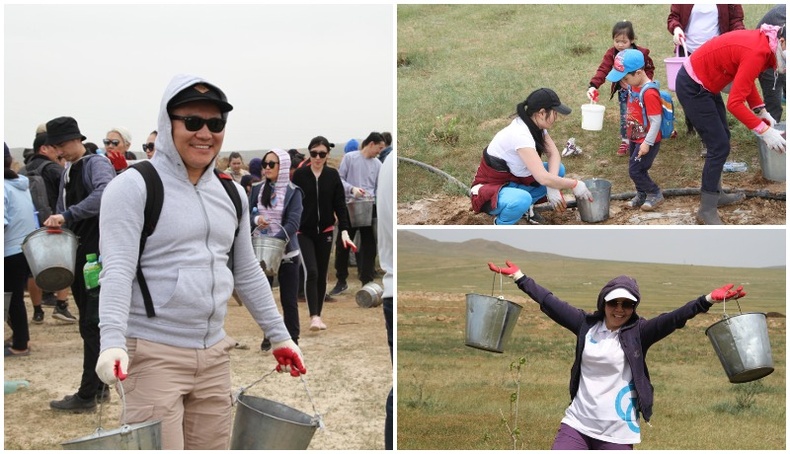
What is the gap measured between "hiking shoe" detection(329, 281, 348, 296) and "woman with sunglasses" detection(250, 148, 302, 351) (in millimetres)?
2585

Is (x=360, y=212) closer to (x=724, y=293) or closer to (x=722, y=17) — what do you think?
(x=722, y=17)

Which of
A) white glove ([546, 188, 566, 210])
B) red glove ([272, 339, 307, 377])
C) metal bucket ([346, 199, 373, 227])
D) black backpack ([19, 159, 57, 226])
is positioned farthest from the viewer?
metal bucket ([346, 199, 373, 227])

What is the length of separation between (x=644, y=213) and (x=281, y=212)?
243 centimetres

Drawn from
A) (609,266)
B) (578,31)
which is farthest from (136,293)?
(578,31)

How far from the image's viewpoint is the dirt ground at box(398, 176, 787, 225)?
6.53m

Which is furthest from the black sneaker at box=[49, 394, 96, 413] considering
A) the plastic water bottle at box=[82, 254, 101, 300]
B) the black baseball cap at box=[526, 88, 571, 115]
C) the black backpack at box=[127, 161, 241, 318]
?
the black baseball cap at box=[526, 88, 571, 115]

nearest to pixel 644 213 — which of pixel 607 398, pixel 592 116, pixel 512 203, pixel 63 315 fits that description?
pixel 592 116

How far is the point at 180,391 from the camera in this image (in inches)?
128

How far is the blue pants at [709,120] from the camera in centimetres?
608

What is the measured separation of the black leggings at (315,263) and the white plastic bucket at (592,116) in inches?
81.1

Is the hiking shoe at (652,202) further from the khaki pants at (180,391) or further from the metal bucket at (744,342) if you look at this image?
the khaki pants at (180,391)

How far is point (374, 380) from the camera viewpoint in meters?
6.55

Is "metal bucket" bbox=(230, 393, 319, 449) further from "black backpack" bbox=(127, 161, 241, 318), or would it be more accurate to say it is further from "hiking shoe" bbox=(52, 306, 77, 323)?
"hiking shoe" bbox=(52, 306, 77, 323)

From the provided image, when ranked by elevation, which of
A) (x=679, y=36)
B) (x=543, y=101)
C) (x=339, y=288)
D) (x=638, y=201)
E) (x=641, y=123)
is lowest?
(x=339, y=288)
